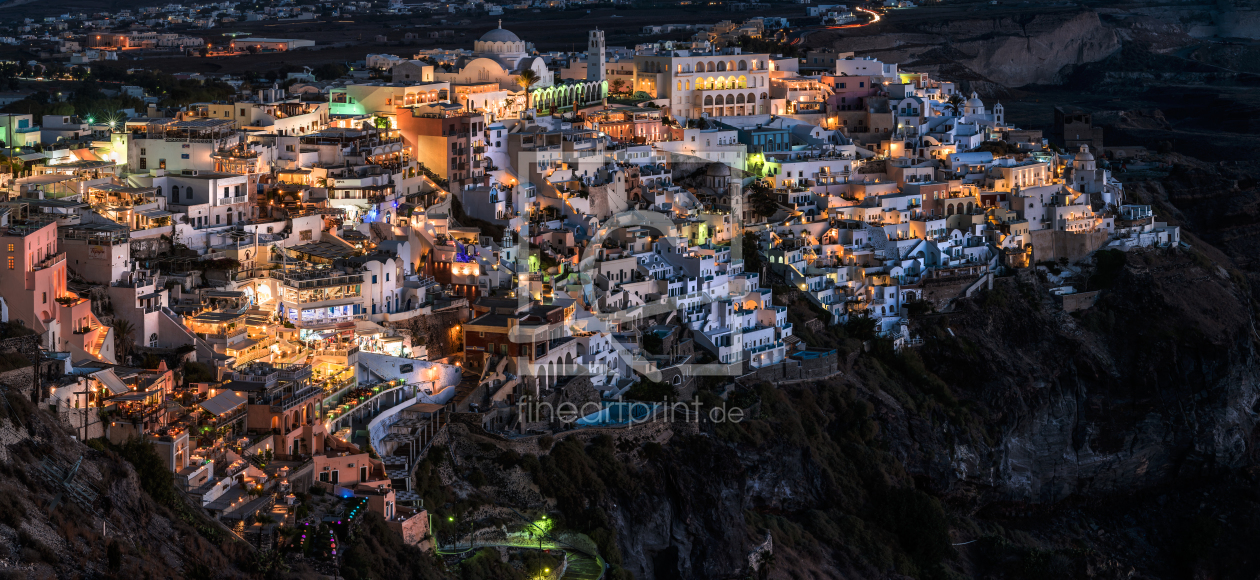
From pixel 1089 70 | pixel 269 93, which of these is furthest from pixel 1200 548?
pixel 1089 70

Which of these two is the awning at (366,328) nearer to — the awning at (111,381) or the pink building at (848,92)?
the awning at (111,381)

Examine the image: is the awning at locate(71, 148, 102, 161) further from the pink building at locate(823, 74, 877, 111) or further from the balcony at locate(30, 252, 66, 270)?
the pink building at locate(823, 74, 877, 111)

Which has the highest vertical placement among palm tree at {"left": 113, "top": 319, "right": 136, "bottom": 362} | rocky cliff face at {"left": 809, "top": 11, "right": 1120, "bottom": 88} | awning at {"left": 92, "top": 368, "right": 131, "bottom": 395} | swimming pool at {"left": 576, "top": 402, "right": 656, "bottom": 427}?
awning at {"left": 92, "top": 368, "right": 131, "bottom": 395}

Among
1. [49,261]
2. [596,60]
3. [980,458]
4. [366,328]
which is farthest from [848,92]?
[49,261]

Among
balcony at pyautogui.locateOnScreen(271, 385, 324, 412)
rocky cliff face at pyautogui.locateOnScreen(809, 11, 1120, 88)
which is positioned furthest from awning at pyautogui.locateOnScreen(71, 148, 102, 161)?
rocky cliff face at pyautogui.locateOnScreen(809, 11, 1120, 88)

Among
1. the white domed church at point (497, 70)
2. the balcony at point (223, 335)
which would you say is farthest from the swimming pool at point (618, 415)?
the white domed church at point (497, 70)

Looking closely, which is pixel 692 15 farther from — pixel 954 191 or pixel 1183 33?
pixel 954 191
